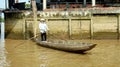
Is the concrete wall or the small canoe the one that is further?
the concrete wall

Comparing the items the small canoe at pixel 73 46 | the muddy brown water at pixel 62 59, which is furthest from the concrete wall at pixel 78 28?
the muddy brown water at pixel 62 59

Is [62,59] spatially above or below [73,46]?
below

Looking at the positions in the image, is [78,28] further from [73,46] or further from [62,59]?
[62,59]

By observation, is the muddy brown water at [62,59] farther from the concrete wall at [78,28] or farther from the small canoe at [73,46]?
the concrete wall at [78,28]

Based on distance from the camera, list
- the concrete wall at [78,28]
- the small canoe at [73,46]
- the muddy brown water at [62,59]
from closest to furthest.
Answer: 1. the muddy brown water at [62,59]
2. the small canoe at [73,46]
3. the concrete wall at [78,28]

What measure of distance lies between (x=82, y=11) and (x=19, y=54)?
987 cm

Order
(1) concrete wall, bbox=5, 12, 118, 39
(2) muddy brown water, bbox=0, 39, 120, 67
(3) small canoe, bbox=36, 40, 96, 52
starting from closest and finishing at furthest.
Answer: (2) muddy brown water, bbox=0, 39, 120, 67, (3) small canoe, bbox=36, 40, 96, 52, (1) concrete wall, bbox=5, 12, 118, 39

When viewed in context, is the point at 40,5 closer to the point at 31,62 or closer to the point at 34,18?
the point at 34,18

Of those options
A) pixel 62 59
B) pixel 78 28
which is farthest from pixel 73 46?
pixel 78 28

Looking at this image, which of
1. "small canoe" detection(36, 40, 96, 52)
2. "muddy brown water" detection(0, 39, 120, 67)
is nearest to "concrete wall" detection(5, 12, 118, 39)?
"small canoe" detection(36, 40, 96, 52)

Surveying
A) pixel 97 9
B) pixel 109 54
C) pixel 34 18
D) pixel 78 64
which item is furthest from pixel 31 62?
pixel 97 9

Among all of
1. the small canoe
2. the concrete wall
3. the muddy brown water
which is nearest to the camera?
the muddy brown water

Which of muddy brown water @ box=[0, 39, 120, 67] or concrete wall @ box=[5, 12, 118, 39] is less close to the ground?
concrete wall @ box=[5, 12, 118, 39]

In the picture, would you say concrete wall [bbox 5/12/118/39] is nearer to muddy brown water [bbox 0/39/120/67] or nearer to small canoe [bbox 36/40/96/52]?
small canoe [bbox 36/40/96/52]
